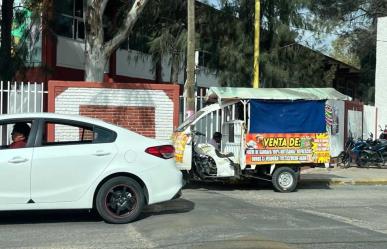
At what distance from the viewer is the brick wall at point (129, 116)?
1573 centimetres

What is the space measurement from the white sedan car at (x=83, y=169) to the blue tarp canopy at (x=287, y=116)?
16.5 feet

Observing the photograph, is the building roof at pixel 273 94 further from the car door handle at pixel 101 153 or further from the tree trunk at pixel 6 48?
the tree trunk at pixel 6 48

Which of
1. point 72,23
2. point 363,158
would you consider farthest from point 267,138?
point 72,23

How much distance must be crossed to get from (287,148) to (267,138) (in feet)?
1.76

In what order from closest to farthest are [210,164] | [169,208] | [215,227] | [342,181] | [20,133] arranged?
[215,227]
[20,133]
[169,208]
[210,164]
[342,181]

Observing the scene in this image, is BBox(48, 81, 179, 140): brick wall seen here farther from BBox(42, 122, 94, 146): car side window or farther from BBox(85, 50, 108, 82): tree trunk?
BBox(42, 122, 94, 146): car side window

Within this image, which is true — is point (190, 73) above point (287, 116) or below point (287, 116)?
above

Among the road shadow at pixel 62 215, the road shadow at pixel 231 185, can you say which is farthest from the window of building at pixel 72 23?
the road shadow at pixel 62 215

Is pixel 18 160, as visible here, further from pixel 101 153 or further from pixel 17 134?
pixel 101 153

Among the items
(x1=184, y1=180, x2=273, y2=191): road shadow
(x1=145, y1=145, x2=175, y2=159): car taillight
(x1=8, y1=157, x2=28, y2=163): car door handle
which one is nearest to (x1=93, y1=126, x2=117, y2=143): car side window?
(x1=145, y1=145, x2=175, y2=159): car taillight

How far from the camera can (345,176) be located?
17.5m

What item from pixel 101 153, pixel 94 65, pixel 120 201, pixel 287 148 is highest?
pixel 94 65

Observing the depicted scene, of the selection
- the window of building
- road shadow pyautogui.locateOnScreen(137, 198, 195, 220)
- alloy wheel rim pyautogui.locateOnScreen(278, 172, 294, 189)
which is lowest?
road shadow pyautogui.locateOnScreen(137, 198, 195, 220)

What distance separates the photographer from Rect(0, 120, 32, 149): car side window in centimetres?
860
